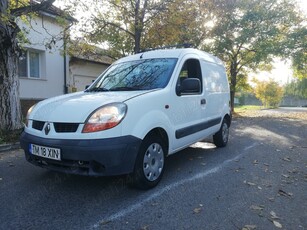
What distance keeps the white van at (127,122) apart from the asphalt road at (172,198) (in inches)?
16.0

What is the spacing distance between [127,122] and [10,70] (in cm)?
514

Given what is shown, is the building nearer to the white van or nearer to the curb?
the curb

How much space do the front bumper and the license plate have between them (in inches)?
2.1

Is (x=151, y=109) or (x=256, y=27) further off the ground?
(x=256, y=27)

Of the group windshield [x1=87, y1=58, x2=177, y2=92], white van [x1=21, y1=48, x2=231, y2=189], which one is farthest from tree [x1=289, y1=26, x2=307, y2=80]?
windshield [x1=87, y1=58, x2=177, y2=92]

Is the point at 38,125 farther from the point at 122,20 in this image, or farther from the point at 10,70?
the point at 122,20

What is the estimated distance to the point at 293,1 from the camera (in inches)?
755

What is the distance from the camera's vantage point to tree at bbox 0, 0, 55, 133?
6.89 m

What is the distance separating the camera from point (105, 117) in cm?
335

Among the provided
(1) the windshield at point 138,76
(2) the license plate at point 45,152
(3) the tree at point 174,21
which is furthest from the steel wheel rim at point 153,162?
(3) the tree at point 174,21

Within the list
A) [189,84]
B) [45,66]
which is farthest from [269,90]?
[189,84]

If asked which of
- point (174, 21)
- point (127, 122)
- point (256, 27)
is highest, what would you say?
point (256, 27)

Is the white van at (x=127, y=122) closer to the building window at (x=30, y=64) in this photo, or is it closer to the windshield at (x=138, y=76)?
the windshield at (x=138, y=76)

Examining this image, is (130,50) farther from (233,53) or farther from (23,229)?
(23,229)
